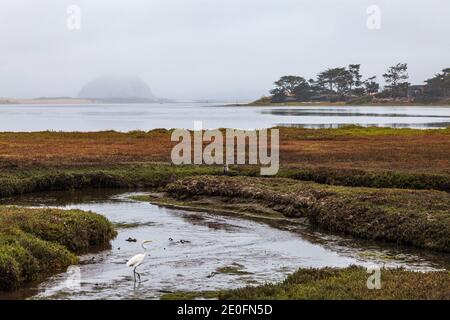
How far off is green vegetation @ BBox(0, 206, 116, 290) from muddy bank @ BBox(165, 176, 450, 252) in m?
11.5

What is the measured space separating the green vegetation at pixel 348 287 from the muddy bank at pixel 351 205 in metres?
8.39

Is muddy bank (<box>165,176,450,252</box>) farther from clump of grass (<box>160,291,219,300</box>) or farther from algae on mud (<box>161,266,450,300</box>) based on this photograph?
clump of grass (<box>160,291,219,300</box>)

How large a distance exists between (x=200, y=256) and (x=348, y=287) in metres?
9.11

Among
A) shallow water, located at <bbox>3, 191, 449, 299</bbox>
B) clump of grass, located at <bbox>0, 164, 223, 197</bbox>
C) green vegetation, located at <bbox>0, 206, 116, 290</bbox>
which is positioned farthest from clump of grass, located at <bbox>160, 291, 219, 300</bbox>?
clump of grass, located at <bbox>0, 164, 223, 197</bbox>

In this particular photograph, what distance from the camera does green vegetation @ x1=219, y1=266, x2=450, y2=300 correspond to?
17.6 meters

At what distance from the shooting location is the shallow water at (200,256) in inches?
838

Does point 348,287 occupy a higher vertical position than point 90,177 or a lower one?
higher

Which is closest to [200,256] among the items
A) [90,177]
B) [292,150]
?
[90,177]

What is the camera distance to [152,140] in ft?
260

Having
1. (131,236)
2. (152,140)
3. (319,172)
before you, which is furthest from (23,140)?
(131,236)

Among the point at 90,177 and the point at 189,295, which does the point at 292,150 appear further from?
the point at 189,295

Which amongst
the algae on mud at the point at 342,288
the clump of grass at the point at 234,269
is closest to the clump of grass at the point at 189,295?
the algae on mud at the point at 342,288

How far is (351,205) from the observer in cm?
3350

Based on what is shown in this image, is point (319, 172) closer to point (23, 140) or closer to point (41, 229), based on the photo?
point (41, 229)
